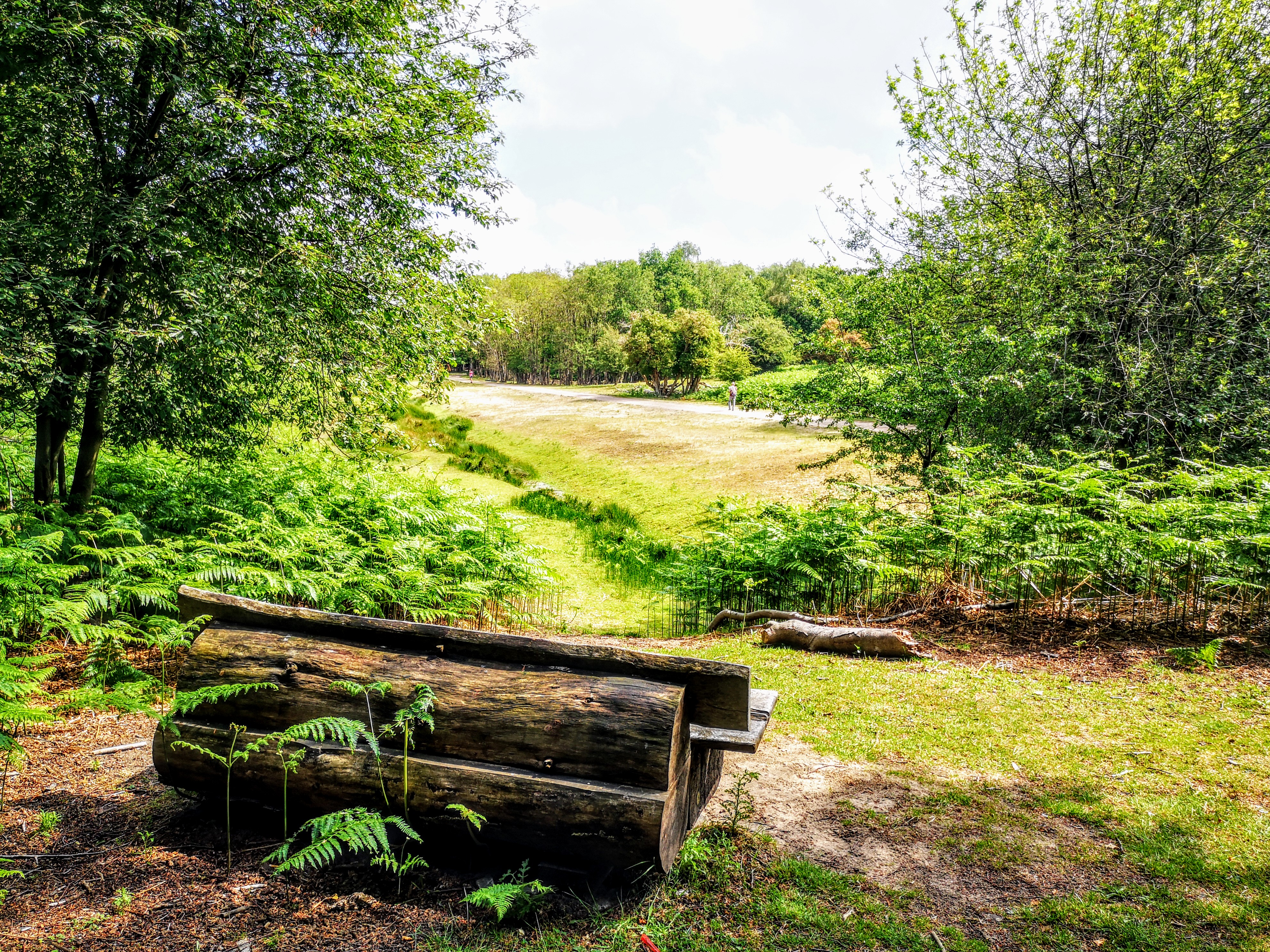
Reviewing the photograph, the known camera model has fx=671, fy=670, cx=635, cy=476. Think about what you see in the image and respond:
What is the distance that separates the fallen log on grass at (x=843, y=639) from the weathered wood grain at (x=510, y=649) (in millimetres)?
5043

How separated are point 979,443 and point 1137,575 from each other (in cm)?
399

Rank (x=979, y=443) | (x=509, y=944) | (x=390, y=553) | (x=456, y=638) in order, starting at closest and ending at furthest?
(x=509, y=944), (x=456, y=638), (x=390, y=553), (x=979, y=443)

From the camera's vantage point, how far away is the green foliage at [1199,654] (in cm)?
627

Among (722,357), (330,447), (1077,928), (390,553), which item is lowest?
(1077,928)

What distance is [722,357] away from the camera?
42.9m

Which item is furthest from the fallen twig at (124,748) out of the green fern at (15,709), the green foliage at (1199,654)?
the green foliage at (1199,654)

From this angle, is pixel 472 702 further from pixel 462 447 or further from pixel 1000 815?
pixel 462 447

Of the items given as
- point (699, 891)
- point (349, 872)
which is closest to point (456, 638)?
point (349, 872)

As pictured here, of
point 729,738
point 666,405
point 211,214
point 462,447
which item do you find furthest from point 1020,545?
point 666,405

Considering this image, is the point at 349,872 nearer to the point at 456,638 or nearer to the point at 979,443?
the point at 456,638

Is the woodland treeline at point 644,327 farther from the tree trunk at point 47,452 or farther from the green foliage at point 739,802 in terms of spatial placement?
the green foliage at point 739,802

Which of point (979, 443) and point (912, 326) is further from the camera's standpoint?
point (912, 326)

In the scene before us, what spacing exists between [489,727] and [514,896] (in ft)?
2.30

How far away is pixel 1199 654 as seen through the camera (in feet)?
21.1
